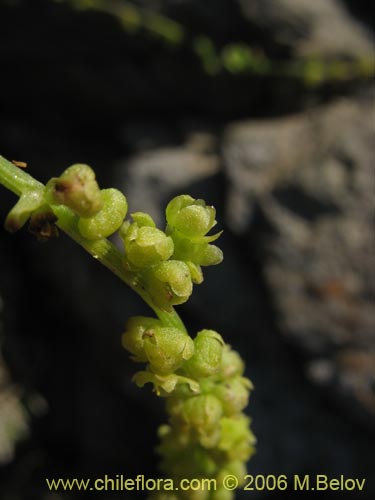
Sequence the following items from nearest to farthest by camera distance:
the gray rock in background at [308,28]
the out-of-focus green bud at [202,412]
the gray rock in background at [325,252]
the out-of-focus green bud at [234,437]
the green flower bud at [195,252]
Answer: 1. the green flower bud at [195,252]
2. the out-of-focus green bud at [202,412]
3. the out-of-focus green bud at [234,437]
4. the gray rock in background at [325,252]
5. the gray rock in background at [308,28]

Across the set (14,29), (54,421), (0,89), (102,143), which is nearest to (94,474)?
(54,421)

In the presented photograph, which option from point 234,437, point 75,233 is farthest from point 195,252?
point 234,437

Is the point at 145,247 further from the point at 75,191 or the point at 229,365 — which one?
the point at 229,365

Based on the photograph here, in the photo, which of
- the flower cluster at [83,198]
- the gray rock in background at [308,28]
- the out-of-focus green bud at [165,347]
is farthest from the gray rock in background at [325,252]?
the flower cluster at [83,198]

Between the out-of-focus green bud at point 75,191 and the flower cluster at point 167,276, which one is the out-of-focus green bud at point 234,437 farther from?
the out-of-focus green bud at point 75,191

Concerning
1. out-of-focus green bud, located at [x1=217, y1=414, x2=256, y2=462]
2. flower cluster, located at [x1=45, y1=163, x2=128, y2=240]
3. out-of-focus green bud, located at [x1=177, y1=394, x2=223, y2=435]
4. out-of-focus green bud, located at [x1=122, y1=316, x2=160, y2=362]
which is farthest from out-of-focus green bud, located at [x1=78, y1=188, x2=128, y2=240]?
out-of-focus green bud, located at [x1=217, y1=414, x2=256, y2=462]

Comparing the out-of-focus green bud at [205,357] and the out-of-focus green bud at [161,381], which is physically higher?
the out-of-focus green bud at [205,357]
